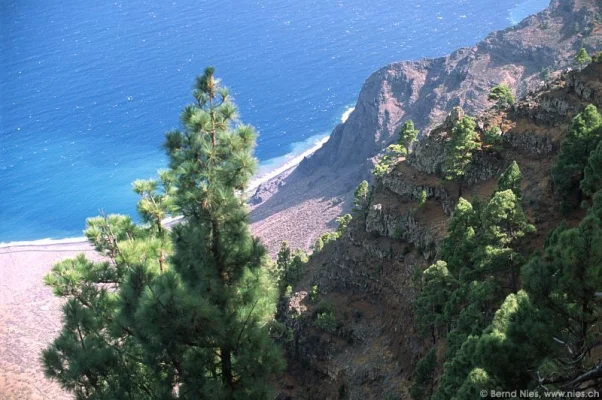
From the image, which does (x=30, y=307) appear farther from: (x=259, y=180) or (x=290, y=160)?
(x=290, y=160)

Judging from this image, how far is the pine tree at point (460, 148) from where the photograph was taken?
5578cm

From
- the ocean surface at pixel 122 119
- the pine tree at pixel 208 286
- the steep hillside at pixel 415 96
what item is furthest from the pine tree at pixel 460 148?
the ocean surface at pixel 122 119

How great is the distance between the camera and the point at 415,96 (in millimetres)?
144500

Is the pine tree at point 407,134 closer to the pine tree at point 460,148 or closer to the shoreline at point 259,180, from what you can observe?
the pine tree at point 460,148

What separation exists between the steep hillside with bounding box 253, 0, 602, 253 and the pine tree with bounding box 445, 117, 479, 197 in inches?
2463

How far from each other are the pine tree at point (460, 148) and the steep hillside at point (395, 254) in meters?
1.76

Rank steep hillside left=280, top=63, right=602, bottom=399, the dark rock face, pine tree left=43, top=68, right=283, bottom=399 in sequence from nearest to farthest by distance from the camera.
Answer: pine tree left=43, top=68, right=283, bottom=399, steep hillside left=280, top=63, right=602, bottom=399, the dark rock face

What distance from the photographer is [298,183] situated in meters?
139

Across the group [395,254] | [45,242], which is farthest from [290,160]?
[395,254]

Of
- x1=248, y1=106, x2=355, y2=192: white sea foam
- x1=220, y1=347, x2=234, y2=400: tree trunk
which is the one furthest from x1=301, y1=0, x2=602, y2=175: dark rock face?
x1=220, y1=347, x2=234, y2=400: tree trunk

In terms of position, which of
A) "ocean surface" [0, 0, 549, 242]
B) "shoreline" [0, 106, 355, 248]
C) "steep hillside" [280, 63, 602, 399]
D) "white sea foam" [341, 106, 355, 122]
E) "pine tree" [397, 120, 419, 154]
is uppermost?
"ocean surface" [0, 0, 549, 242]

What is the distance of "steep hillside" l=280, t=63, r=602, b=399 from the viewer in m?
52.9

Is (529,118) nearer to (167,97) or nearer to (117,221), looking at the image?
(117,221)

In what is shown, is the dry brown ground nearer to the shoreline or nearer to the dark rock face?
the shoreline
